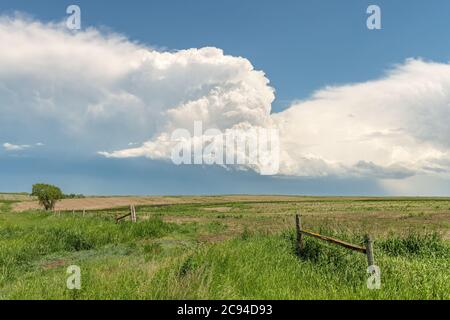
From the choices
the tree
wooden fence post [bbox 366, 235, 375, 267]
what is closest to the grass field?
wooden fence post [bbox 366, 235, 375, 267]

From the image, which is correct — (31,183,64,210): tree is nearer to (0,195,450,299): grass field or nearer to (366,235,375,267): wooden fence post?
(0,195,450,299): grass field

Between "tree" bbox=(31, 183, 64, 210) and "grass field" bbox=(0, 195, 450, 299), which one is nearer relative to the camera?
"grass field" bbox=(0, 195, 450, 299)

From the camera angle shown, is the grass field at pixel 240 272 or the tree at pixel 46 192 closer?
the grass field at pixel 240 272

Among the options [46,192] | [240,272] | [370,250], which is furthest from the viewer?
[46,192]

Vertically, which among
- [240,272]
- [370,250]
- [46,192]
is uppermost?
[46,192]

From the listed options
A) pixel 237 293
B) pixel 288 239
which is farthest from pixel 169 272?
pixel 288 239

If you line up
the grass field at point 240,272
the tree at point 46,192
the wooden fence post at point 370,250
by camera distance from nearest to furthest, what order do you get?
1. the grass field at point 240,272
2. the wooden fence post at point 370,250
3. the tree at point 46,192

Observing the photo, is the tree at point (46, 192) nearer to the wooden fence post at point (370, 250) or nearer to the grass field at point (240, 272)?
the grass field at point (240, 272)

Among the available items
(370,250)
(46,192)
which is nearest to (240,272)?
(370,250)

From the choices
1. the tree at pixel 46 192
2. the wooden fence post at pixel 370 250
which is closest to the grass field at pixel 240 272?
the wooden fence post at pixel 370 250

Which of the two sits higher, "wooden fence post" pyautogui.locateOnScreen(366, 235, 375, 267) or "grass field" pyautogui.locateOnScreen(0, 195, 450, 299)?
"wooden fence post" pyautogui.locateOnScreen(366, 235, 375, 267)

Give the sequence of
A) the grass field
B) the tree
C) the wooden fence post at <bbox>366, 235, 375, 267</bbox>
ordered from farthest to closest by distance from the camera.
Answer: the tree
the wooden fence post at <bbox>366, 235, 375, 267</bbox>
the grass field

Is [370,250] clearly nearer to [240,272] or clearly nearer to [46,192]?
[240,272]
